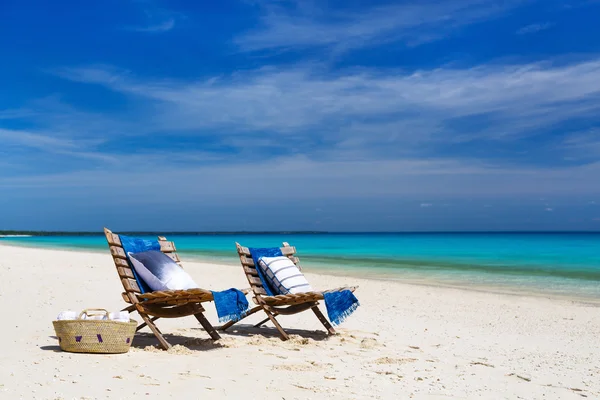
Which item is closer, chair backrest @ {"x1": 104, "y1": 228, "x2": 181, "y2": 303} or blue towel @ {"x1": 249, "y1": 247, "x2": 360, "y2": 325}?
chair backrest @ {"x1": 104, "y1": 228, "x2": 181, "y2": 303}

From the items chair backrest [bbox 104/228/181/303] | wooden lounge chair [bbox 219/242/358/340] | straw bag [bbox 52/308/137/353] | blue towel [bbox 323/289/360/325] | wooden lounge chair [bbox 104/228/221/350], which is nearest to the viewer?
straw bag [bbox 52/308/137/353]

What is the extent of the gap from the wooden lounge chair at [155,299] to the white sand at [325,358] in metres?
0.28

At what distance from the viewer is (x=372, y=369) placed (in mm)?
4785

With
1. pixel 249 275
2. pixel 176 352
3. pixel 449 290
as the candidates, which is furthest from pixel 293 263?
pixel 449 290

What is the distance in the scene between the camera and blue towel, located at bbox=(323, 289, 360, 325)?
6219mm

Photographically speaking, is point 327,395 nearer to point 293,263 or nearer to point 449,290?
point 293,263

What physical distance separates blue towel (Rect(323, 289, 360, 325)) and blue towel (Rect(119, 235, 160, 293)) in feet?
5.82

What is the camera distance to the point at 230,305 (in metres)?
5.61

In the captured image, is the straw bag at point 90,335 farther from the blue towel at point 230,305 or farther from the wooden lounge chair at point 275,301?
the wooden lounge chair at point 275,301

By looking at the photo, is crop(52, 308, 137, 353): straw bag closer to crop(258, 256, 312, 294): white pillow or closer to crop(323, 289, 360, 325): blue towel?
crop(258, 256, 312, 294): white pillow

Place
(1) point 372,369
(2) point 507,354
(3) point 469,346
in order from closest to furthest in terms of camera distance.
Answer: (1) point 372,369, (2) point 507,354, (3) point 469,346

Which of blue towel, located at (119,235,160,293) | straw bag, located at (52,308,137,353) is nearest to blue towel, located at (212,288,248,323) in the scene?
blue towel, located at (119,235,160,293)

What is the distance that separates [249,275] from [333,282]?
25.3 feet

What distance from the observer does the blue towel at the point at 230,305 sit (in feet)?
18.0
